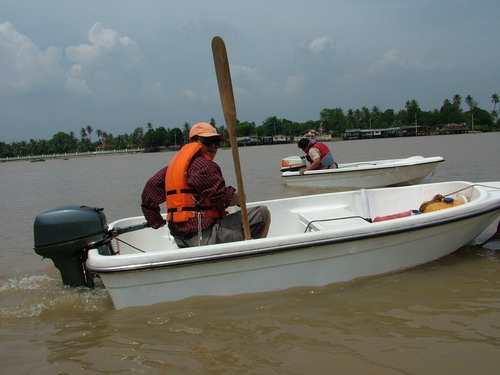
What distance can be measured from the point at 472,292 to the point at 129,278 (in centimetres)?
322

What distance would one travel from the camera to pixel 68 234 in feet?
12.8

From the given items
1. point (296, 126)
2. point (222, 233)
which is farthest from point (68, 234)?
point (296, 126)

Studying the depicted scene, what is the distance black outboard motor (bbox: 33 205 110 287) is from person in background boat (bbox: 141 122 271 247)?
1.85 ft

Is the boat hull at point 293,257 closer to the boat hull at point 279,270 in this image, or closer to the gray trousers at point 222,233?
the boat hull at point 279,270

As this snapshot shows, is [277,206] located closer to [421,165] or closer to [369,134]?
[421,165]

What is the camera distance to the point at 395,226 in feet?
13.2

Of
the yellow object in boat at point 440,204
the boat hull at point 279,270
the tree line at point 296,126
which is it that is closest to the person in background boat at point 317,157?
the yellow object in boat at point 440,204

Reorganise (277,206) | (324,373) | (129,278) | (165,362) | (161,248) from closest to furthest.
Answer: (324,373) → (165,362) → (129,278) → (161,248) → (277,206)

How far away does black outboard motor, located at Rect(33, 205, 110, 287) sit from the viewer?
3.88m

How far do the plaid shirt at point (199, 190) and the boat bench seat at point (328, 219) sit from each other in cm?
130

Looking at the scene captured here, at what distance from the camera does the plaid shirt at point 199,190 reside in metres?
3.68

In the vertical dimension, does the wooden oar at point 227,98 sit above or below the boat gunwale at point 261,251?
above

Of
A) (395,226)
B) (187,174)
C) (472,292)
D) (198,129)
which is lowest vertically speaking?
(472,292)

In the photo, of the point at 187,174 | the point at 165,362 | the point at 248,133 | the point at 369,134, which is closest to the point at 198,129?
the point at 187,174
